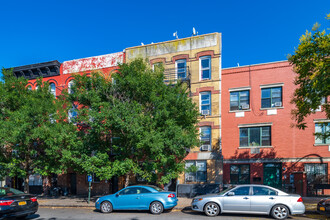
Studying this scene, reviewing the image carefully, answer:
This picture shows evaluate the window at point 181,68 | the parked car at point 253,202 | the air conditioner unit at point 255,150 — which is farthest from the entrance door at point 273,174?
the window at point 181,68

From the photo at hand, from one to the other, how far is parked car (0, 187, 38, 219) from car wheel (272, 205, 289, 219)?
10141 mm

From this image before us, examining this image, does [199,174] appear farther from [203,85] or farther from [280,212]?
[280,212]

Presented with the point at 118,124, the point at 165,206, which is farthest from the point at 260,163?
the point at 118,124

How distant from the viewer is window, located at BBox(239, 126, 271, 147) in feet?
63.3

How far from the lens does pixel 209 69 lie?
20.1 meters

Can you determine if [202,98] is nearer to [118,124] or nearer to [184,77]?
[184,77]

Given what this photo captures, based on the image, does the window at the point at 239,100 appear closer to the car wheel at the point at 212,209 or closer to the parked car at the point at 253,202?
the parked car at the point at 253,202

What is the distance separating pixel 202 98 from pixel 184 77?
227 cm

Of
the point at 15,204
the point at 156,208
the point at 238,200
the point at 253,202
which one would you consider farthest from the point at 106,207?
the point at 253,202

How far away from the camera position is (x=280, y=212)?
416 inches

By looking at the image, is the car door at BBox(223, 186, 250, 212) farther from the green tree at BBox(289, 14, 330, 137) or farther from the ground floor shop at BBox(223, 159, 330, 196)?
the ground floor shop at BBox(223, 159, 330, 196)

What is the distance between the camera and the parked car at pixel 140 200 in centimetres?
1201

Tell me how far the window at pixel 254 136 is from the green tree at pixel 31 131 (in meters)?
12.2

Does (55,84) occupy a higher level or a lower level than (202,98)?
higher
